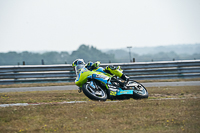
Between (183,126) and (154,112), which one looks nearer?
(183,126)

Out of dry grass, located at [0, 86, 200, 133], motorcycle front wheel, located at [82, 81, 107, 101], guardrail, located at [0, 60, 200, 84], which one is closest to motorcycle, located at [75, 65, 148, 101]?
motorcycle front wheel, located at [82, 81, 107, 101]

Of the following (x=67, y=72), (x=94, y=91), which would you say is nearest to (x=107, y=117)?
(x=94, y=91)

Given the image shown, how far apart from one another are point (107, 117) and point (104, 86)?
307 centimetres

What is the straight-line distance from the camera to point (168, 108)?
9625 millimetres

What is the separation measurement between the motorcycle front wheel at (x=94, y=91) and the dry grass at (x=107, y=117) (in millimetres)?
616

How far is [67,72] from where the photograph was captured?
21.7m

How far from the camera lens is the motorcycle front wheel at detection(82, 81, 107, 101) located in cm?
1086

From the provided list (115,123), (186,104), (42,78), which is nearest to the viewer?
(115,123)

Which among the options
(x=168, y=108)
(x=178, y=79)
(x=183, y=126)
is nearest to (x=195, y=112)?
(x=168, y=108)

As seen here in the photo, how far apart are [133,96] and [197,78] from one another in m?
11.8

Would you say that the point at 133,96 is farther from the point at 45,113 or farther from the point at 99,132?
the point at 99,132

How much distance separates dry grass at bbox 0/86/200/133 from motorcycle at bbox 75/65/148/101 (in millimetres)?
885

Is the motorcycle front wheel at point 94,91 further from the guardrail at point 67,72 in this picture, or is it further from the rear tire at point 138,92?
the guardrail at point 67,72

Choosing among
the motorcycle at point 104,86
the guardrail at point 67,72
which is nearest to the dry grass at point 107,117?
the motorcycle at point 104,86
